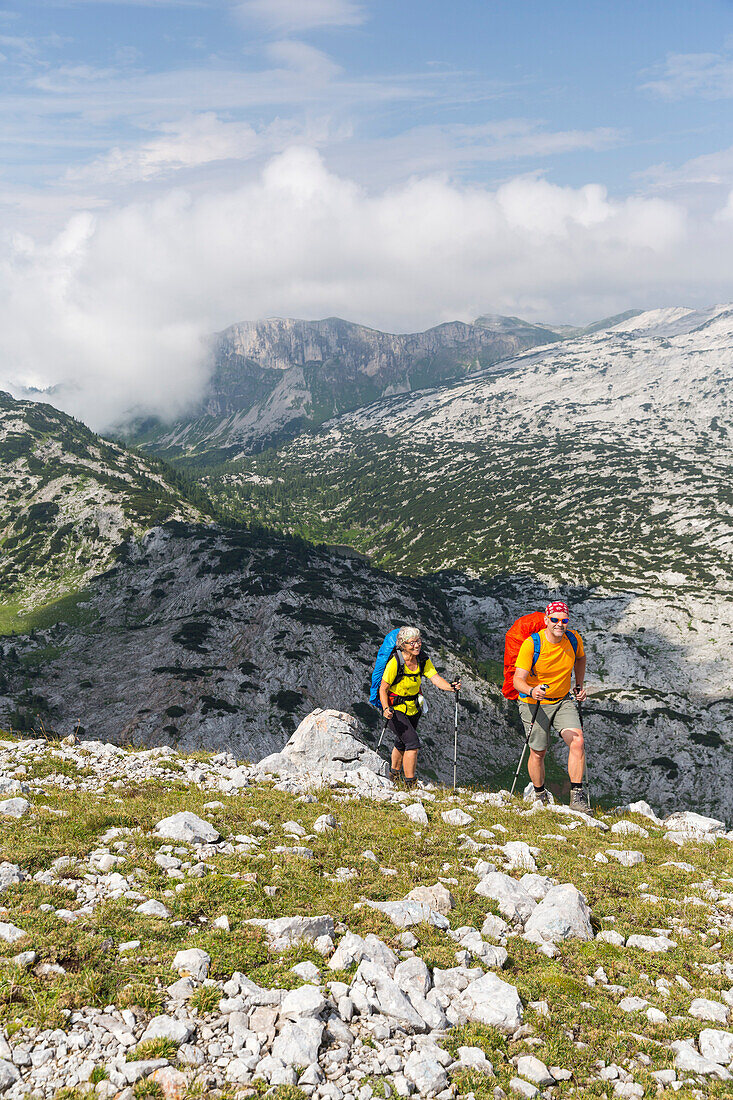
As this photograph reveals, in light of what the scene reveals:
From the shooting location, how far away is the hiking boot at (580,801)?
1391 cm

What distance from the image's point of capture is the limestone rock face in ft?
50.1

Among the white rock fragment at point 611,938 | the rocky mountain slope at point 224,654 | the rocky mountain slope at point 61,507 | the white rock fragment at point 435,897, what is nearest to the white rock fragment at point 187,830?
the white rock fragment at point 435,897

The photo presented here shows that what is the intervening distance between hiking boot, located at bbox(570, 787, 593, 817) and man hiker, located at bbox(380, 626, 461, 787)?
406 cm

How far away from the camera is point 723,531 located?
564 feet

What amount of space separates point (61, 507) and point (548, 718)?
128972mm

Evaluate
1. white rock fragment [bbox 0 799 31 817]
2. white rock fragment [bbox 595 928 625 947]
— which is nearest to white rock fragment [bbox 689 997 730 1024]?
white rock fragment [bbox 595 928 625 947]

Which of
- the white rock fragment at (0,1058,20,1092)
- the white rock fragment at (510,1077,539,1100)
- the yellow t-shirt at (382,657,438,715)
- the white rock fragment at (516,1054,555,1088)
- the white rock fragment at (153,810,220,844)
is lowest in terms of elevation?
the white rock fragment at (153,810,220,844)

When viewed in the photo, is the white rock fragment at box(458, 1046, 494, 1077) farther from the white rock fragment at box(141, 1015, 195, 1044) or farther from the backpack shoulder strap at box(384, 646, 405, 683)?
the backpack shoulder strap at box(384, 646, 405, 683)

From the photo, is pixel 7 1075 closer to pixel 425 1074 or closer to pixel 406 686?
pixel 425 1074

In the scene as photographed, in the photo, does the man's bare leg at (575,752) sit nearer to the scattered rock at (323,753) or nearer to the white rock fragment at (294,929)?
the scattered rock at (323,753)

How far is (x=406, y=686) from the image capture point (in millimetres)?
14234

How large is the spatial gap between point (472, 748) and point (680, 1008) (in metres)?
71.1

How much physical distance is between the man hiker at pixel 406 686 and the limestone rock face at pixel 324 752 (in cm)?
189

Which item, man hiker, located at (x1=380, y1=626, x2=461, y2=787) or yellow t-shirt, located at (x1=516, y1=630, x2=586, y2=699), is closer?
Answer: yellow t-shirt, located at (x1=516, y1=630, x2=586, y2=699)
